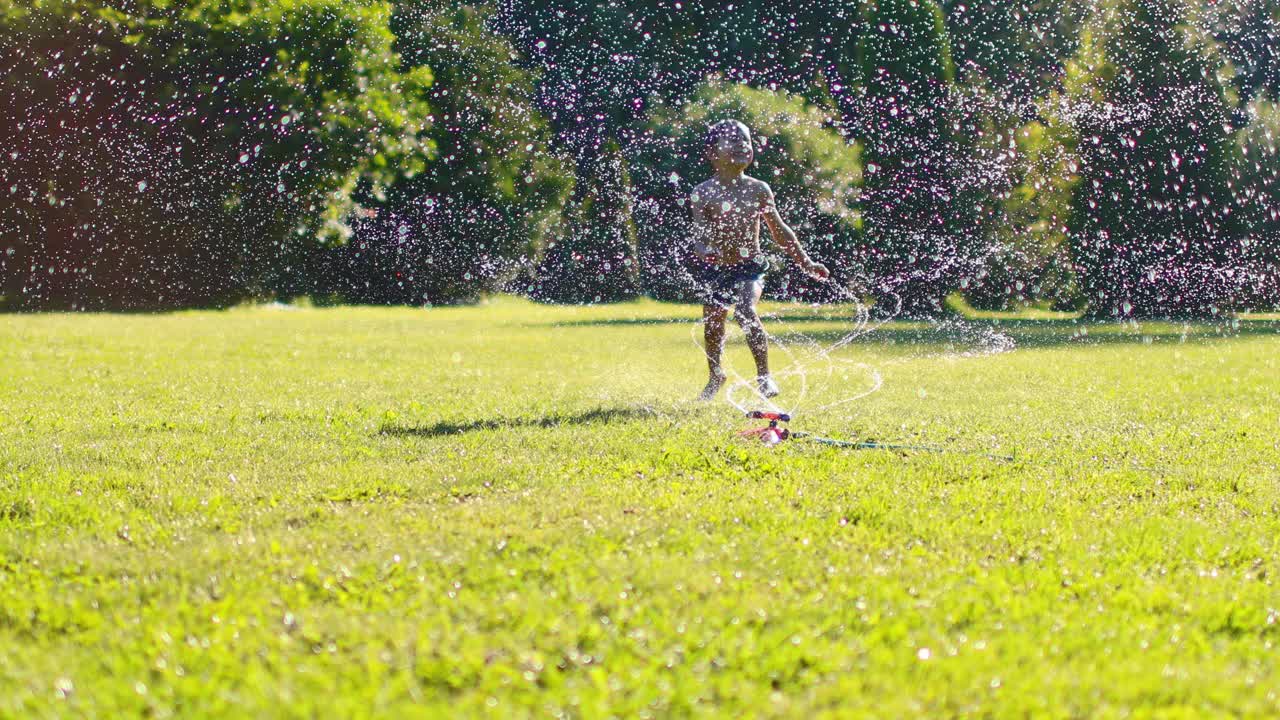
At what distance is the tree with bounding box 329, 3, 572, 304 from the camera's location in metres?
35.8

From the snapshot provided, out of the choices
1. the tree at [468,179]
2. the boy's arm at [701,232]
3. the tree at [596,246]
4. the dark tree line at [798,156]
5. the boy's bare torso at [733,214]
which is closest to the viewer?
the boy's bare torso at [733,214]

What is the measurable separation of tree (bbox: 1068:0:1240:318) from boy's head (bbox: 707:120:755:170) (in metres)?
21.5

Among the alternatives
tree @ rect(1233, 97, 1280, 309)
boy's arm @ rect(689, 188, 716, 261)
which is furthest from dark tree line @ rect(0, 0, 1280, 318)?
boy's arm @ rect(689, 188, 716, 261)

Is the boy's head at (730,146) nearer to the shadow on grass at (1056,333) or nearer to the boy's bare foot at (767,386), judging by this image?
the boy's bare foot at (767,386)

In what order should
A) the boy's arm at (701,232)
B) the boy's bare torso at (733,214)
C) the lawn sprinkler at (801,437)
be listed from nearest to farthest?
the lawn sprinkler at (801,437) < the boy's bare torso at (733,214) < the boy's arm at (701,232)

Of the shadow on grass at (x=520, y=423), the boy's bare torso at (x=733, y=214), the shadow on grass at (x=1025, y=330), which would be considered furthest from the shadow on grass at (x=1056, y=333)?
the shadow on grass at (x=520, y=423)

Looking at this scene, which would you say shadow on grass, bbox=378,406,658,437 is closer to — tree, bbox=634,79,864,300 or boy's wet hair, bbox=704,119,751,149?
boy's wet hair, bbox=704,119,751,149

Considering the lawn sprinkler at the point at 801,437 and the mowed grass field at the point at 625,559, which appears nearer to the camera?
the mowed grass field at the point at 625,559

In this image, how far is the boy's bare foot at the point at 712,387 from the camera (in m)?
8.72

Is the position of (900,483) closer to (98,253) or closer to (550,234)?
(98,253)

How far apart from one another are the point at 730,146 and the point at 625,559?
5.03m

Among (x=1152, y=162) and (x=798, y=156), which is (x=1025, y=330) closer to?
(x=1152, y=162)

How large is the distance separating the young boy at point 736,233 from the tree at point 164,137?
2352 centimetres

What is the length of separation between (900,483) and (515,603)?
8.50 feet
